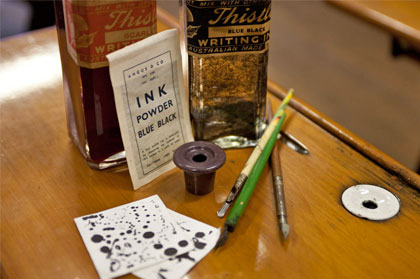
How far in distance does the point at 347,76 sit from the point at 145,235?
1780 mm

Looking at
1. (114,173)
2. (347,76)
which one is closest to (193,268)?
(114,173)

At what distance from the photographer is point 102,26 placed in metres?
0.62

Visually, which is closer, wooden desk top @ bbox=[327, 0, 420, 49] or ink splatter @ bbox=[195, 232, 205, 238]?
ink splatter @ bbox=[195, 232, 205, 238]

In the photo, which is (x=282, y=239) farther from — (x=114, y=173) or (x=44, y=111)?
(x=44, y=111)

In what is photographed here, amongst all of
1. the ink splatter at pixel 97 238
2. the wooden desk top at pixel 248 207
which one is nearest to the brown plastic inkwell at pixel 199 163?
the wooden desk top at pixel 248 207

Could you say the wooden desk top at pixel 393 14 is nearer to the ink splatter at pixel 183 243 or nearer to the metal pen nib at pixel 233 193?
the metal pen nib at pixel 233 193

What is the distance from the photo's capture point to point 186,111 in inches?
28.9

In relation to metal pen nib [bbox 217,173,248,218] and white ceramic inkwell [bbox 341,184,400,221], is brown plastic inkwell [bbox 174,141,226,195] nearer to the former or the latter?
metal pen nib [bbox 217,173,248,218]

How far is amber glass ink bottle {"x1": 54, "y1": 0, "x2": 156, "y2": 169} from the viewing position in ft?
2.01

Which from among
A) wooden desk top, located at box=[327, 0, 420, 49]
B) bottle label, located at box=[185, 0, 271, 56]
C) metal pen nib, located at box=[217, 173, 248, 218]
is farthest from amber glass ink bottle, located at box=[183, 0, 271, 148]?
wooden desk top, located at box=[327, 0, 420, 49]

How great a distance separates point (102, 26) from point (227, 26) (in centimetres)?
17

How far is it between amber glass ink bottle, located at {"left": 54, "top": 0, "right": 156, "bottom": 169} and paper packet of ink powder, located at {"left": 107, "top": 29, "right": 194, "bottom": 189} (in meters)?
0.02

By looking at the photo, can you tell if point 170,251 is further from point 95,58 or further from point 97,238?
point 95,58

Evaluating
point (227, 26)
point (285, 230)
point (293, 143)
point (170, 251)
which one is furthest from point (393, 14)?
point (170, 251)
